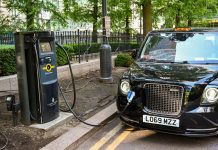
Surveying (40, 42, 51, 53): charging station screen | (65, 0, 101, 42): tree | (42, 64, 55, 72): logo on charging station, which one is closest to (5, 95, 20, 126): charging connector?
(42, 64, 55, 72): logo on charging station

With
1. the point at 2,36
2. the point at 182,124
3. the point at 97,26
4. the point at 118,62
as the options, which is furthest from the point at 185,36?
the point at 97,26

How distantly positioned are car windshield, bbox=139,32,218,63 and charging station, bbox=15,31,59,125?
1857 mm

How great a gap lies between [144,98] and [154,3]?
1184 cm

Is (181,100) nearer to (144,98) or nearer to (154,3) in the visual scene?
(144,98)

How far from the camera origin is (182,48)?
6.33 metres

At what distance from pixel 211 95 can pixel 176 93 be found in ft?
1.66

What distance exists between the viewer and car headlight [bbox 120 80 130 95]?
A: 5.48 metres

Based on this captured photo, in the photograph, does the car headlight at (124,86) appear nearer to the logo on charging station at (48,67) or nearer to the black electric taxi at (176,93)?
the black electric taxi at (176,93)

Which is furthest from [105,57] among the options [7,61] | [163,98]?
[163,98]

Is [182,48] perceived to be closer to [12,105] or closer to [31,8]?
[12,105]

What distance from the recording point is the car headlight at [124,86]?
18.0ft

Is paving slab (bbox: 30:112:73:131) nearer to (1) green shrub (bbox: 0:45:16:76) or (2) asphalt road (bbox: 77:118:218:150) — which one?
(2) asphalt road (bbox: 77:118:218:150)

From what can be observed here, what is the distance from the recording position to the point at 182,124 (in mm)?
4895

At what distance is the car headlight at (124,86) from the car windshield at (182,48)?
A: 3.36 feet
